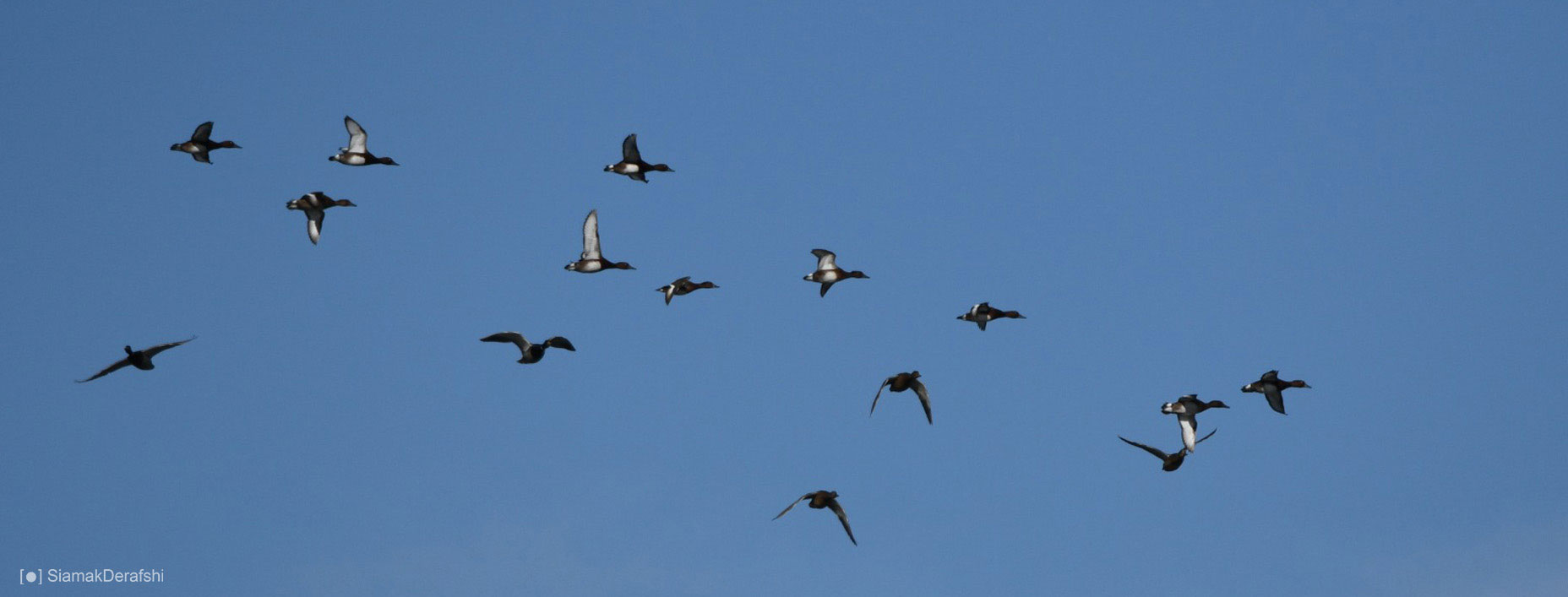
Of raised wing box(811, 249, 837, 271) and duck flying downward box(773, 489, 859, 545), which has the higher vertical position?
raised wing box(811, 249, 837, 271)

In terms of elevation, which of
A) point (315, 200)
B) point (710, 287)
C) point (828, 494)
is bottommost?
point (828, 494)

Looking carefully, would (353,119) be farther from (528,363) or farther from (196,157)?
(528,363)

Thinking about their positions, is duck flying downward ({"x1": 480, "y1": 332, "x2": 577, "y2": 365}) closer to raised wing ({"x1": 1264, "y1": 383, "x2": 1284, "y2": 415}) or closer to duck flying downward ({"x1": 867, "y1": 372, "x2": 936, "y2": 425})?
duck flying downward ({"x1": 867, "y1": 372, "x2": 936, "y2": 425})

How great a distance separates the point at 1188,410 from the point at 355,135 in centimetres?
2931

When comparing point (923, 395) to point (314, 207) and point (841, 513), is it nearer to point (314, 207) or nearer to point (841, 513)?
point (841, 513)

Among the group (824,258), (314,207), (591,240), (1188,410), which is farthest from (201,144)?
(1188,410)

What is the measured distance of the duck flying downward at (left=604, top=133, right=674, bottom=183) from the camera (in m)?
57.9

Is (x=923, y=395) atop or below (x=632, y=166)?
below

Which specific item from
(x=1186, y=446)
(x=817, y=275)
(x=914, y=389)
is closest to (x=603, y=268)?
(x=817, y=275)

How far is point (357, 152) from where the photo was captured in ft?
188

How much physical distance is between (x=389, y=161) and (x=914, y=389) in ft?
63.8

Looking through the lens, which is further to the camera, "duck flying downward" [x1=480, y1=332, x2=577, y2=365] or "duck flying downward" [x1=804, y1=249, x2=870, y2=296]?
"duck flying downward" [x1=804, y1=249, x2=870, y2=296]

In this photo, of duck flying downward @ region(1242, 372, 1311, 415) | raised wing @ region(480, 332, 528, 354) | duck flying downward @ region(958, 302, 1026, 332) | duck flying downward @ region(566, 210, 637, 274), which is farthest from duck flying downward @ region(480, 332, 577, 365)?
duck flying downward @ region(1242, 372, 1311, 415)

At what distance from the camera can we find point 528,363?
50.3 m
